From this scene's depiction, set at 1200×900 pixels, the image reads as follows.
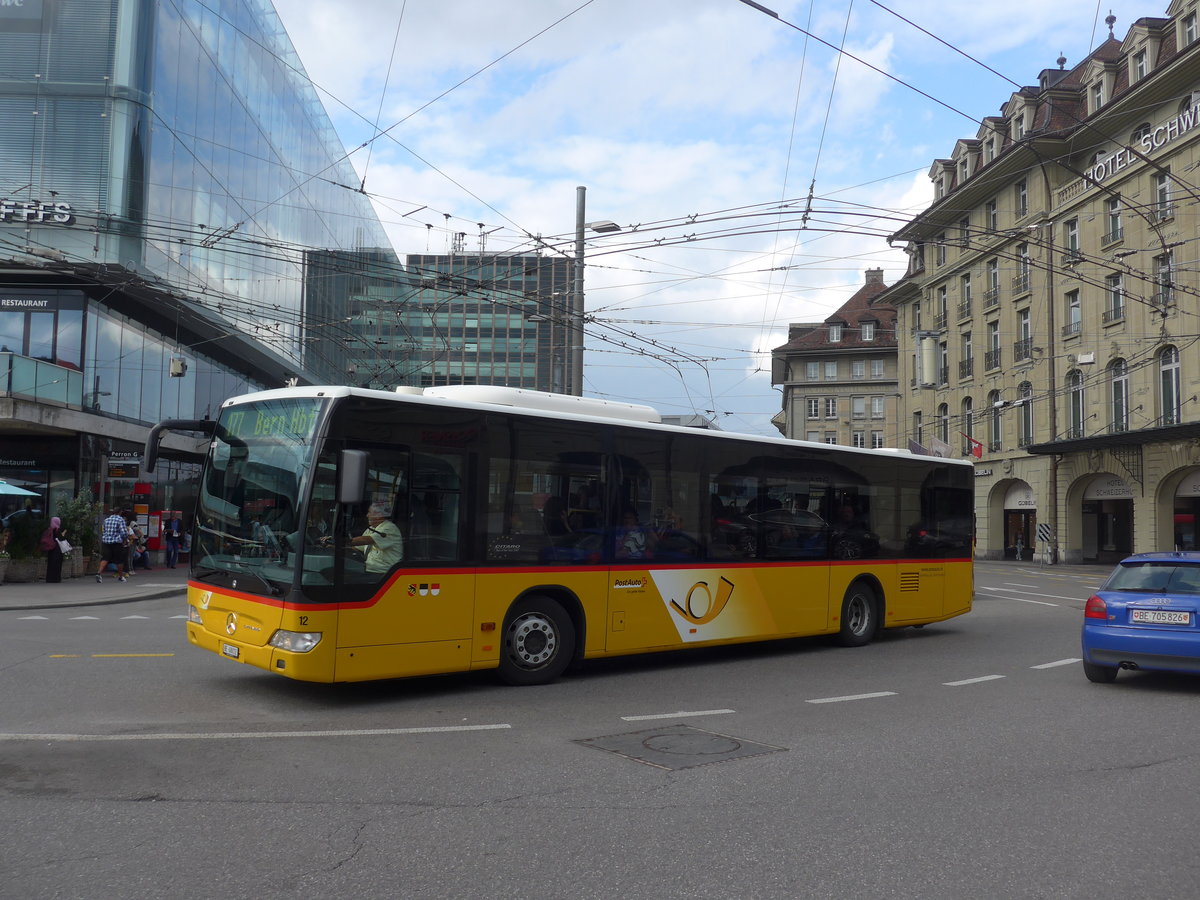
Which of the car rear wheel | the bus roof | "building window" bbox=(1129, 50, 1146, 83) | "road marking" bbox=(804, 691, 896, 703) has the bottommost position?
"road marking" bbox=(804, 691, 896, 703)

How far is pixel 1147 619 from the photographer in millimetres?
10148

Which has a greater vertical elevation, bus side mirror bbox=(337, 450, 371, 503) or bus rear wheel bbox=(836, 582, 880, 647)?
bus side mirror bbox=(337, 450, 371, 503)

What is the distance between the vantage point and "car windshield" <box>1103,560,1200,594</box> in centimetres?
1009

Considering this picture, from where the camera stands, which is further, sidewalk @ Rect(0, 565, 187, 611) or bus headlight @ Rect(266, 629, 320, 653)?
sidewalk @ Rect(0, 565, 187, 611)

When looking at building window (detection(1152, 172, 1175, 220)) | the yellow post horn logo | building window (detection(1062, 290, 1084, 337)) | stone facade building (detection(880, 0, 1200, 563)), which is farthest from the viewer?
building window (detection(1062, 290, 1084, 337))

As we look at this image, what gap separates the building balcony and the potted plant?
2.69m

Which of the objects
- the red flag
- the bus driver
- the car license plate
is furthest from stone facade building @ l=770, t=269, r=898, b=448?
the bus driver

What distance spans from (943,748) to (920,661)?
17.9 ft

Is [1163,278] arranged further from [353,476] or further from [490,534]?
[353,476]

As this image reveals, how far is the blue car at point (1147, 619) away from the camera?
989 cm

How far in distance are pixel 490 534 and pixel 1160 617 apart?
654 cm

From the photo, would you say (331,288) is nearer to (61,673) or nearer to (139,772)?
(61,673)

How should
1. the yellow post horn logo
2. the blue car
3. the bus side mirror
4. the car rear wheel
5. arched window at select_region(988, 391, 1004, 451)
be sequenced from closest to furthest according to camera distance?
the bus side mirror < the blue car < the car rear wheel < the yellow post horn logo < arched window at select_region(988, 391, 1004, 451)

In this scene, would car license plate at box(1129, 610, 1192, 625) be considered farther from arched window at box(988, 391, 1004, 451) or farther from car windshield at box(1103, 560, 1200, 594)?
arched window at box(988, 391, 1004, 451)
